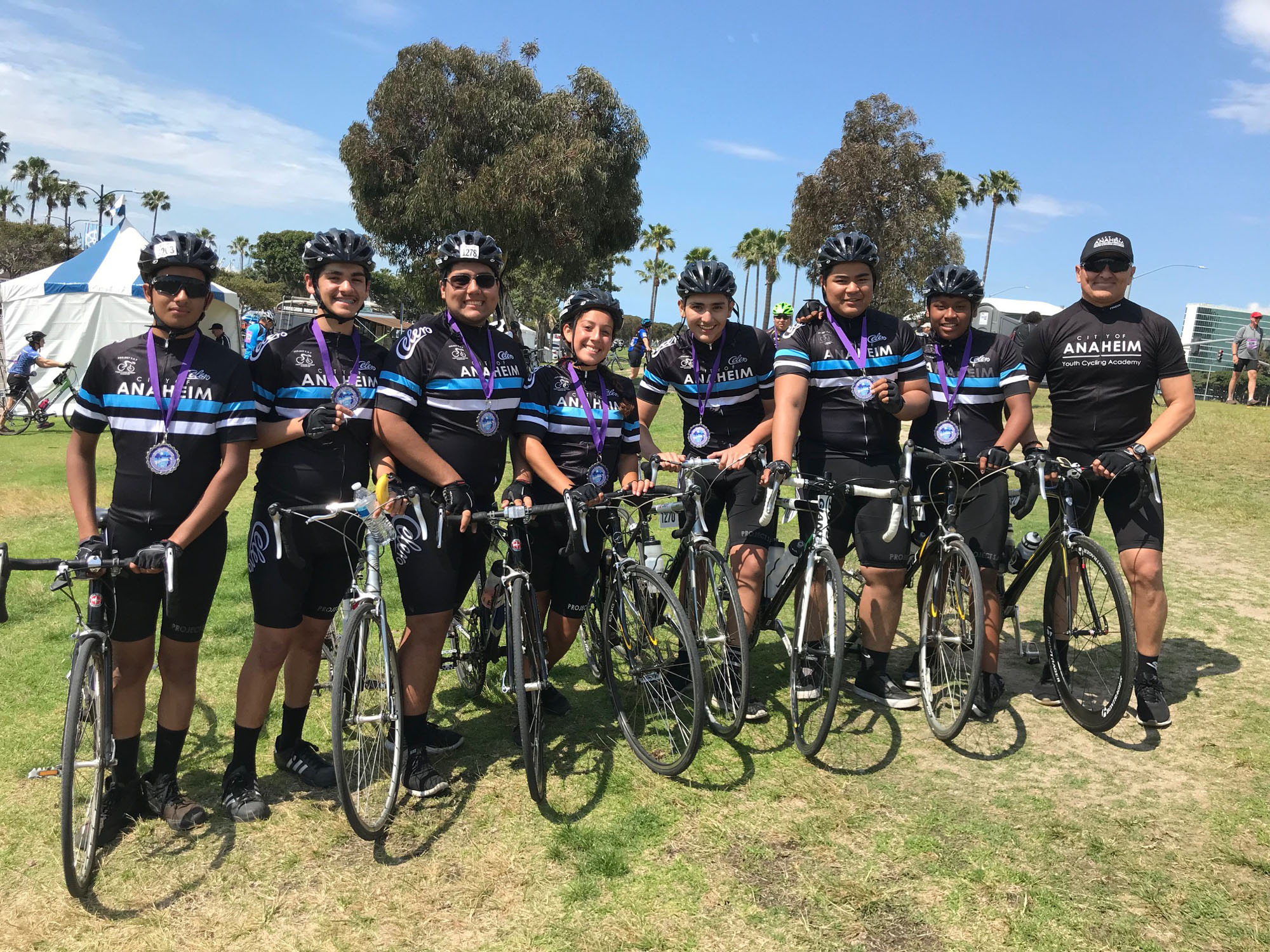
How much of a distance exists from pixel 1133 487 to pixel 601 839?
11.0 ft

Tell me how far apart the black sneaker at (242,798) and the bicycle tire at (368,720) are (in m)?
0.41

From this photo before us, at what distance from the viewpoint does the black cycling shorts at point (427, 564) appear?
389cm

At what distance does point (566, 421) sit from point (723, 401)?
104 centimetres

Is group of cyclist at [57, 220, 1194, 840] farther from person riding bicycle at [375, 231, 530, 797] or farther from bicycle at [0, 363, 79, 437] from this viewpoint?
bicycle at [0, 363, 79, 437]

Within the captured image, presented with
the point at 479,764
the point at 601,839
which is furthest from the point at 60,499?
the point at 601,839

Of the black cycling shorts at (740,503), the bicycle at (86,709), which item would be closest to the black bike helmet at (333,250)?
the bicycle at (86,709)

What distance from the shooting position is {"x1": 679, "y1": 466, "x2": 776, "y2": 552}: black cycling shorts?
4715 millimetres

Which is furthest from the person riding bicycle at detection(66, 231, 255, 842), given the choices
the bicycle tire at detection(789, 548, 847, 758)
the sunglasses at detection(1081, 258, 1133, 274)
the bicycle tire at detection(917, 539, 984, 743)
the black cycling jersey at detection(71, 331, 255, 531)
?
the sunglasses at detection(1081, 258, 1133, 274)

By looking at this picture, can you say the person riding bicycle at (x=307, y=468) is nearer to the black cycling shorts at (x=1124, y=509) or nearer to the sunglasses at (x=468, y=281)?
the sunglasses at (x=468, y=281)

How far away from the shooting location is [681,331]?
530 cm

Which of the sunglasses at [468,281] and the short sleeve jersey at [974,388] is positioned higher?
the sunglasses at [468,281]

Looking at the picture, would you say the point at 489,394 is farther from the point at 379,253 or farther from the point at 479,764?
the point at 379,253

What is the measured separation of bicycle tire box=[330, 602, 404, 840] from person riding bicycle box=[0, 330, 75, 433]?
1620cm

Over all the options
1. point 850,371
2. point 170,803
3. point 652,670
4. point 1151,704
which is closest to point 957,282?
point 850,371
